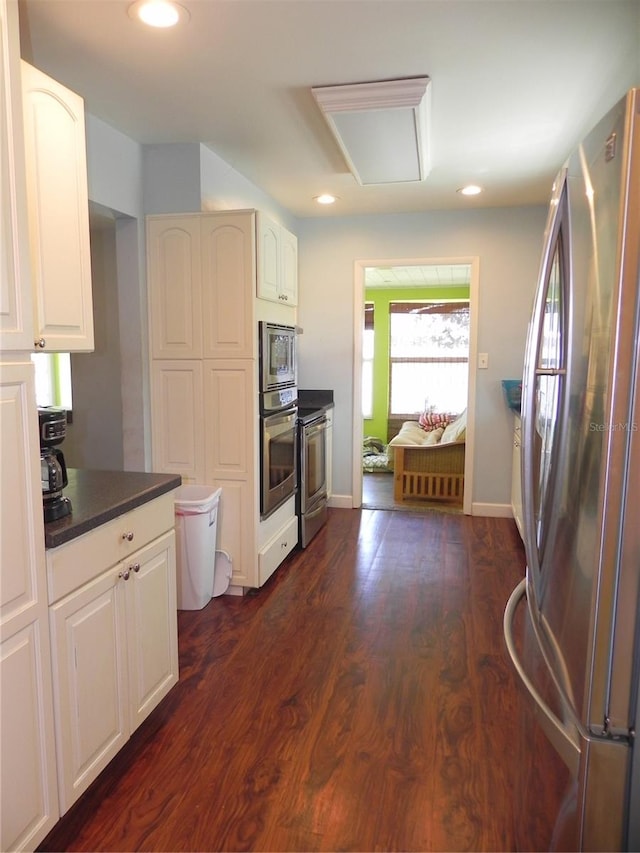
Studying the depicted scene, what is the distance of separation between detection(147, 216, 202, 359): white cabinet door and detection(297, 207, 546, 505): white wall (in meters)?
1.98

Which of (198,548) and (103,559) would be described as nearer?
(103,559)

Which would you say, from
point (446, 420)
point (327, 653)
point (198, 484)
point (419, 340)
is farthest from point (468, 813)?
point (419, 340)

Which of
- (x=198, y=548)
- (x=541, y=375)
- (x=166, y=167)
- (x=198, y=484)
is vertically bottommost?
(x=198, y=548)

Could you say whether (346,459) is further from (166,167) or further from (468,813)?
(468,813)

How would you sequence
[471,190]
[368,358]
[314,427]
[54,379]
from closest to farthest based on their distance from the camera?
[471,190] → [314,427] → [54,379] → [368,358]

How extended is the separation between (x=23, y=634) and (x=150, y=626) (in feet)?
2.03

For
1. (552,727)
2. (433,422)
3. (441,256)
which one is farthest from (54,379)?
(552,727)

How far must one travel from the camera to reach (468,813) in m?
1.68

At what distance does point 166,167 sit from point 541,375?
2.63 meters

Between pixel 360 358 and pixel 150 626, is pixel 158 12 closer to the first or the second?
pixel 150 626

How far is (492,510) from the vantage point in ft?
15.5

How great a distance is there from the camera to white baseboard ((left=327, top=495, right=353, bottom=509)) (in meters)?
5.02

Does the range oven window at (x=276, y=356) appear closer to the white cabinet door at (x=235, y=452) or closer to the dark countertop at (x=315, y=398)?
the white cabinet door at (x=235, y=452)

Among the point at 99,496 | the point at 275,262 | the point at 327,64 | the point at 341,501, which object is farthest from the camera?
the point at 341,501
